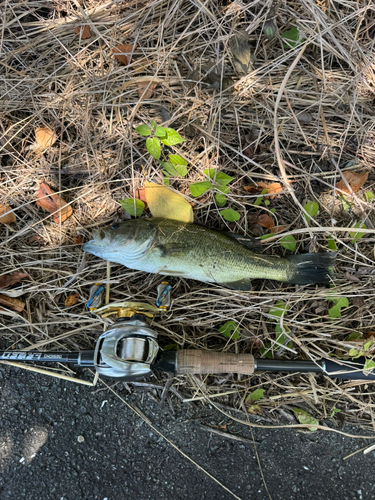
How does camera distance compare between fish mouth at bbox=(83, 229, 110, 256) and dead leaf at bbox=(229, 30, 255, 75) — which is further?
dead leaf at bbox=(229, 30, 255, 75)

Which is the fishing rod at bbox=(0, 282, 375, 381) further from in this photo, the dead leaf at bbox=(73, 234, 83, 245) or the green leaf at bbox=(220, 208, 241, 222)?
the green leaf at bbox=(220, 208, 241, 222)

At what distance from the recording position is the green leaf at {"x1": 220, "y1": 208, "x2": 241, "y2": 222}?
2508 mm

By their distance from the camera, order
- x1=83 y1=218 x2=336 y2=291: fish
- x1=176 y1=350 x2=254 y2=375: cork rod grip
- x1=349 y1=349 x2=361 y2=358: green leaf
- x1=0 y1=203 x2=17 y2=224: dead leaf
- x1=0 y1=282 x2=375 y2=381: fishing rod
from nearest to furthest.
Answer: x1=0 y1=282 x2=375 y2=381: fishing rod, x1=176 y1=350 x2=254 y2=375: cork rod grip, x1=349 y1=349 x2=361 y2=358: green leaf, x1=83 y1=218 x2=336 y2=291: fish, x1=0 y1=203 x2=17 y2=224: dead leaf

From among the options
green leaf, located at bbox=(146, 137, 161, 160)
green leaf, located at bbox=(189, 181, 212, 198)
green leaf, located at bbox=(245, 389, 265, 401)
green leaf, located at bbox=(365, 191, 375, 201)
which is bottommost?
green leaf, located at bbox=(245, 389, 265, 401)

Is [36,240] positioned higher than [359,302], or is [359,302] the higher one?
[36,240]

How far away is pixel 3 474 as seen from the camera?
8.31 feet

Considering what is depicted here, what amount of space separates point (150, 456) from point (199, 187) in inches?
92.1

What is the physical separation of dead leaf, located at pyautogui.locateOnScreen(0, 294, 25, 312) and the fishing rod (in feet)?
1.19

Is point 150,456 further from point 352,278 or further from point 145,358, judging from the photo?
point 352,278

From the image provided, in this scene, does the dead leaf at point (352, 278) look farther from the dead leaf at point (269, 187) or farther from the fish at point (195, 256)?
the dead leaf at point (269, 187)

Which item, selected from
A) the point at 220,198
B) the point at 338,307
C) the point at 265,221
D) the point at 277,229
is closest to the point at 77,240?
the point at 220,198

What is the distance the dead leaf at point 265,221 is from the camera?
262 centimetres

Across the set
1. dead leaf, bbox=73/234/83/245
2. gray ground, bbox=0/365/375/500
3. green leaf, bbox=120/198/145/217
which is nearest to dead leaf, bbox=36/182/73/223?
dead leaf, bbox=73/234/83/245

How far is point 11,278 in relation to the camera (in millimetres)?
2633
